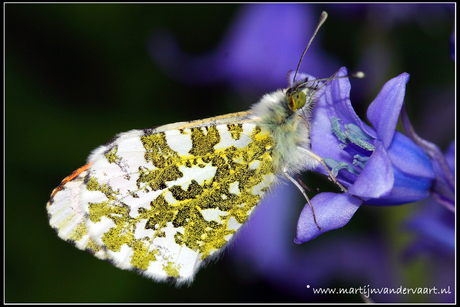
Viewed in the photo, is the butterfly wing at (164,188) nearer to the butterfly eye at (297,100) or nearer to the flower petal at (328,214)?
the butterfly eye at (297,100)

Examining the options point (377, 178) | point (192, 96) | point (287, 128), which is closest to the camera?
point (377, 178)

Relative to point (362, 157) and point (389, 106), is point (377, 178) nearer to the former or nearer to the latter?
point (389, 106)

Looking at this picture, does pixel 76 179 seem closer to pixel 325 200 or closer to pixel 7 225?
pixel 325 200

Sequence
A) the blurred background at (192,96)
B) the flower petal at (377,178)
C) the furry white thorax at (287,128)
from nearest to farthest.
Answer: the flower petal at (377,178), the furry white thorax at (287,128), the blurred background at (192,96)

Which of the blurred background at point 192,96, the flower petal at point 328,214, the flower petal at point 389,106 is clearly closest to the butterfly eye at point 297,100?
the flower petal at point 389,106

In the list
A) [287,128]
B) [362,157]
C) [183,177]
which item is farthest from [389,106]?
[183,177]

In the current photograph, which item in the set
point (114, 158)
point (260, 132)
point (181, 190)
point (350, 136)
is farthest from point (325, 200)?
point (114, 158)
